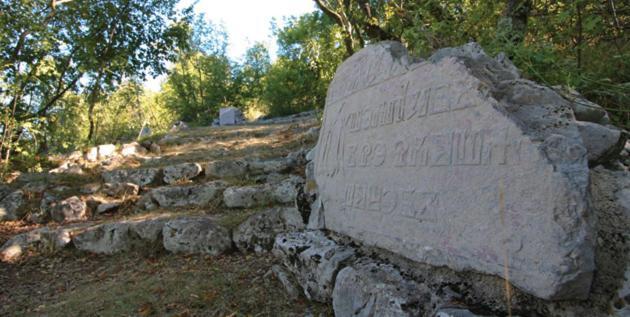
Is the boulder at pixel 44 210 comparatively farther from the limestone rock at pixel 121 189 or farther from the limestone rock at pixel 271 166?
the limestone rock at pixel 271 166

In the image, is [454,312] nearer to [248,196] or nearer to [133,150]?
[248,196]

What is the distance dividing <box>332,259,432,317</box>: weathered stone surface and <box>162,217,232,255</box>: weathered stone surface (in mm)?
1906

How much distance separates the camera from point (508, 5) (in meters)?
3.86

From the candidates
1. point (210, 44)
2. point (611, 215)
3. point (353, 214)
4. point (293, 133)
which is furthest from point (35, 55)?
point (210, 44)

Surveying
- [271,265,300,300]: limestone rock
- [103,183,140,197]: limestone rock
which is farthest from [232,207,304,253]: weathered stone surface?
[103,183,140,197]: limestone rock

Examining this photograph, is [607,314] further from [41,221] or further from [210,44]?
[210,44]

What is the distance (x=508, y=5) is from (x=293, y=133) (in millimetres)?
5417

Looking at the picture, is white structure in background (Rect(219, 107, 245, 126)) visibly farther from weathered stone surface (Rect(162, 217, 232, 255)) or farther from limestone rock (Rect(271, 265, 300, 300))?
limestone rock (Rect(271, 265, 300, 300))

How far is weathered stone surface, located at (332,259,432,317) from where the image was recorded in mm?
1724

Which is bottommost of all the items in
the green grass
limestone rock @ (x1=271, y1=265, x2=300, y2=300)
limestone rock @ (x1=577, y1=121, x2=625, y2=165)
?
the green grass

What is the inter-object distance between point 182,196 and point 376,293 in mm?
4053

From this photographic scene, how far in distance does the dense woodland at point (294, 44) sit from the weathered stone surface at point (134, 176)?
4.51 feet

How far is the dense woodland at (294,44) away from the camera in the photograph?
8.71ft

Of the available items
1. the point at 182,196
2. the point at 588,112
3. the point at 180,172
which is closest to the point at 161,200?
the point at 182,196
